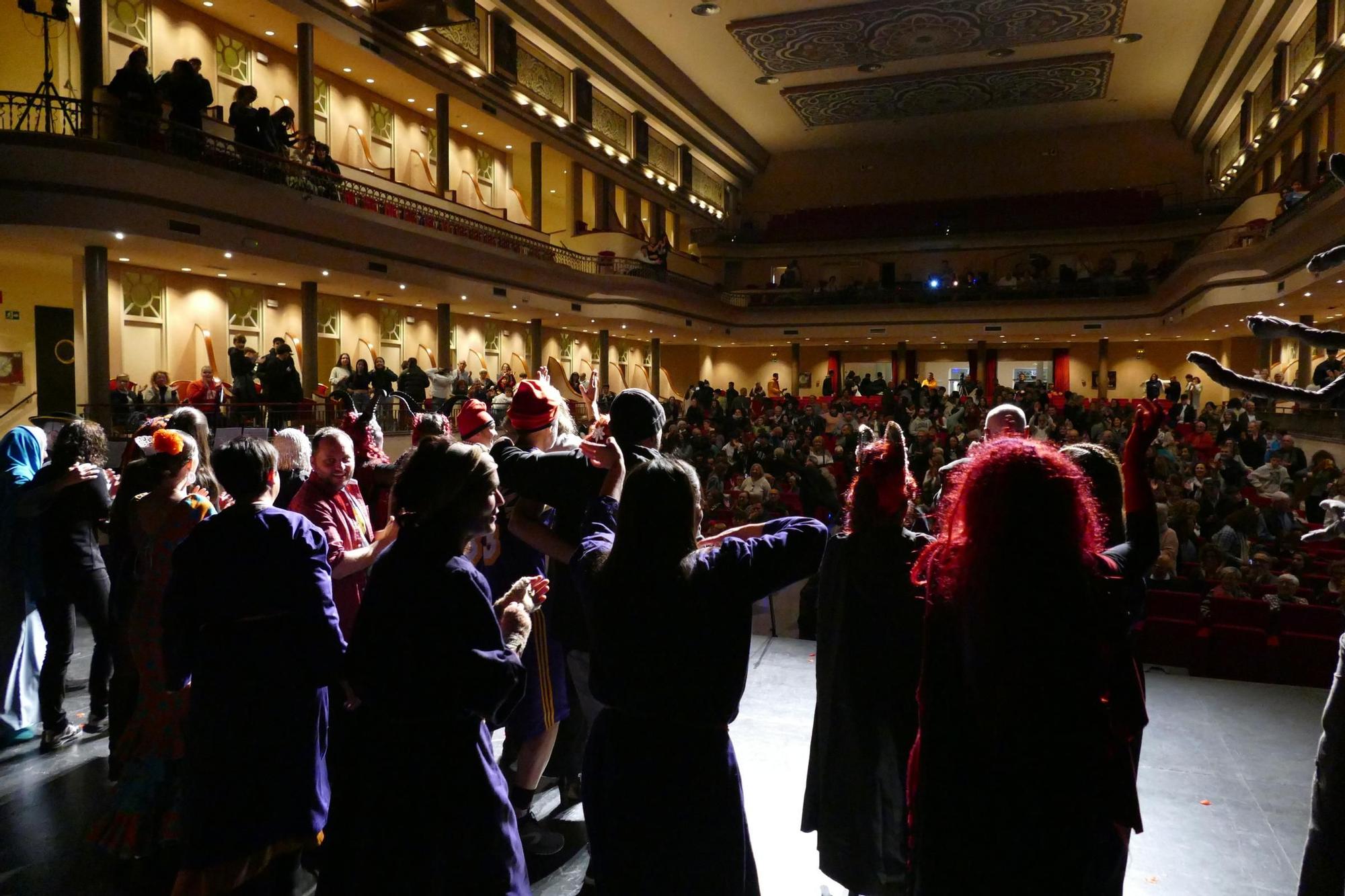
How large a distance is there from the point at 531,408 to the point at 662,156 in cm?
2665

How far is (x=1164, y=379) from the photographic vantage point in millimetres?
28656

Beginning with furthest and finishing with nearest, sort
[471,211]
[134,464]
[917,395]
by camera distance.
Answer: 1. [917,395]
2. [471,211]
3. [134,464]

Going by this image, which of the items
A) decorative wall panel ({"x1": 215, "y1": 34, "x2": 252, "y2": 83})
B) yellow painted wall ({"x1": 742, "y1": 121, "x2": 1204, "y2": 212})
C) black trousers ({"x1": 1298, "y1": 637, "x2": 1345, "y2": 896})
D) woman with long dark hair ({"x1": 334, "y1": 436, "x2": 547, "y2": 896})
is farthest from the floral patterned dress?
yellow painted wall ({"x1": 742, "y1": 121, "x2": 1204, "y2": 212})

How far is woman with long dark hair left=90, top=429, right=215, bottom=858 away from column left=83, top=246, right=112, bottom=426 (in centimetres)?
1002

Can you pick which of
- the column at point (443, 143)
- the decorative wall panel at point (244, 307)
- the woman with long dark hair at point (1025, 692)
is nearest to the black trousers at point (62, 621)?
the woman with long dark hair at point (1025, 692)

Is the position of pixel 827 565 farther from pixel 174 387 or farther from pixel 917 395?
pixel 917 395

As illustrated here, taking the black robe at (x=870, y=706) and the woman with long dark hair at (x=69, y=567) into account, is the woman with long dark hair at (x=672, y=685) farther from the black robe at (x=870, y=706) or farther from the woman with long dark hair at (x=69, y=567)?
the woman with long dark hair at (x=69, y=567)

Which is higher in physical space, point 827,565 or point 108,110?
point 108,110

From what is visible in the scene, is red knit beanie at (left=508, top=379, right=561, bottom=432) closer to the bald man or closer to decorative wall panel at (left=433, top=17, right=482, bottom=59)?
the bald man

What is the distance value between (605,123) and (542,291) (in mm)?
7077

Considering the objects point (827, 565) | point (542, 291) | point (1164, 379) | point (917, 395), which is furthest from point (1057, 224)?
point (827, 565)

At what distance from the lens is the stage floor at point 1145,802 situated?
9.34 ft

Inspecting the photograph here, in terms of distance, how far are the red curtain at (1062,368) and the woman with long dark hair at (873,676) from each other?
30177 millimetres

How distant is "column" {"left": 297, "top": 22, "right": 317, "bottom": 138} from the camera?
14.4 m
